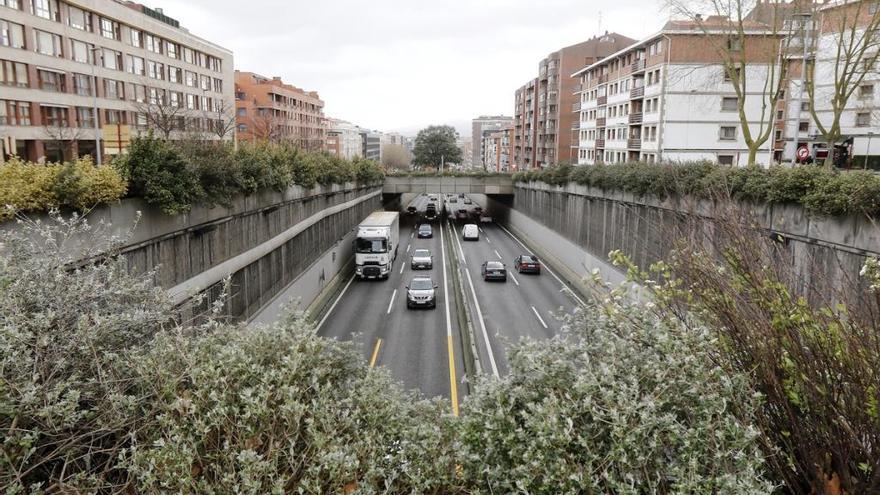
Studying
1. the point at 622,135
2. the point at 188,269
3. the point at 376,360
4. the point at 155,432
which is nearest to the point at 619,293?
the point at 155,432

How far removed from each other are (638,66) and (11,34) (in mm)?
49461

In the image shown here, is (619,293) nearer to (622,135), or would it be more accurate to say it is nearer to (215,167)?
(215,167)

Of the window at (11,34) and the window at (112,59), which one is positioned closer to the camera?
the window at (11,34)

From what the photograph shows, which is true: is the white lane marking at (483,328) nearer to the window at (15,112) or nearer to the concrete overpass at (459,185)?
the concrete overpass at (459,185)

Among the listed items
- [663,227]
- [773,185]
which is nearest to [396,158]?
[773,185]

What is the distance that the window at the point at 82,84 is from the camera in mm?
42469

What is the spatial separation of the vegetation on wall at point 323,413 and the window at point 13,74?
124ft

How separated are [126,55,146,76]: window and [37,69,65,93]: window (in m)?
9.11

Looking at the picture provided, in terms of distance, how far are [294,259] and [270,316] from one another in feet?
15.7

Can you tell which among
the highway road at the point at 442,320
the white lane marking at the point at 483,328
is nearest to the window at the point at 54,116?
the highway road at the point at 442,320

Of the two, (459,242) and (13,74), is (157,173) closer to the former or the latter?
(13,74)

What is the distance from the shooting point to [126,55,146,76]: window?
4962 centimetres

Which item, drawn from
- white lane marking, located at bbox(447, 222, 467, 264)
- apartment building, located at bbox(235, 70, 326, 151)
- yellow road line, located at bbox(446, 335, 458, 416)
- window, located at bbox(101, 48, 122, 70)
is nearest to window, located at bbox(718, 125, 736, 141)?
white lane marking, located at bbox(447, 222, 467, 264)

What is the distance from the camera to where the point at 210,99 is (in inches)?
2534
